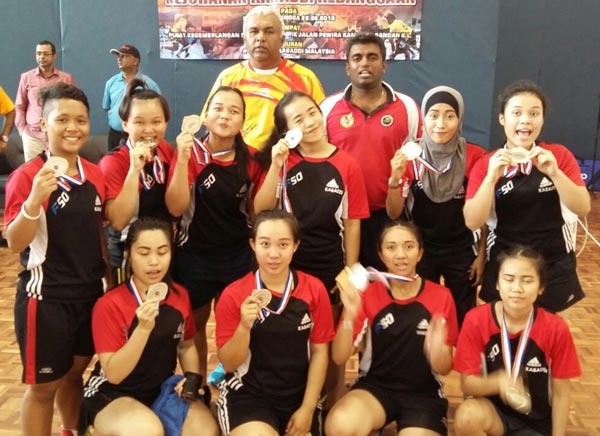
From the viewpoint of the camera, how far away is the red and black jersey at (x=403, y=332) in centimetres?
261

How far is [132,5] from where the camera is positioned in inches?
308

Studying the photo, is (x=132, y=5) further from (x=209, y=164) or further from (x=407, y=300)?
(x=407, y=300)

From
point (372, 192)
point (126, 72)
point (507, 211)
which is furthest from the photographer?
point (126, 72)

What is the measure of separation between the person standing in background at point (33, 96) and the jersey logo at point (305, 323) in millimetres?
5746

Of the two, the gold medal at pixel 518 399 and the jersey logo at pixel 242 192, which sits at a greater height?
the jersey logo at pixel 242 192

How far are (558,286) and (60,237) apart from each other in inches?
88.2

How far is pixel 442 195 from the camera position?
2832 mm

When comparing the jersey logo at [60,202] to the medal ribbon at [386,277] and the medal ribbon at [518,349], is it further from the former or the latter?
the medal ribbon at [518,349]

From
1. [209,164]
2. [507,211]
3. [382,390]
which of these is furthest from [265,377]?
[507,211]

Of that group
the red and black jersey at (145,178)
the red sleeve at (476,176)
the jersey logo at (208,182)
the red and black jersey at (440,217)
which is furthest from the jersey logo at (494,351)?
the red and black jersey at (145,178)

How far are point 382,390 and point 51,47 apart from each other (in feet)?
21.4

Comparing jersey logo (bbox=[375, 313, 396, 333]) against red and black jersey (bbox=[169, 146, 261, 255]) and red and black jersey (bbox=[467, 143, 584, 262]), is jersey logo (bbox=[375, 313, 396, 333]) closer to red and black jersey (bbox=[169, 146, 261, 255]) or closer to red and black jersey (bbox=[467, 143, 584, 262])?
red and black jersey (bbox=[467, 143, 584, 262])

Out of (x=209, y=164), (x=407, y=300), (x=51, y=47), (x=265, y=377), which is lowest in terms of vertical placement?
(x=265, y=377)

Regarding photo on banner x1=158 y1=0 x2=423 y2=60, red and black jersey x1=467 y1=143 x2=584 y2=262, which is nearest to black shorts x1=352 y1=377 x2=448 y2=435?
red and black jersey x1=467 y1=143 x2=584 y2=262
